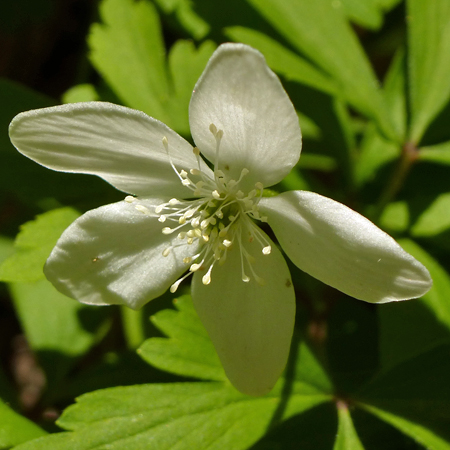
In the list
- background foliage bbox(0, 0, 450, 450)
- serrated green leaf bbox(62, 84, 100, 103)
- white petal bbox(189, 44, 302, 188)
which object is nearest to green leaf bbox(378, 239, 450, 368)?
background foliage bbox(0, 0, 450, 450)

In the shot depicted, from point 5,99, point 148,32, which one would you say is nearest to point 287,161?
point 148,32

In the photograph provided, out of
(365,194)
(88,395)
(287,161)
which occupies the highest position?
(287,161)

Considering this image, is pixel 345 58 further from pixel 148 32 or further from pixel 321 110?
pixel 148 32

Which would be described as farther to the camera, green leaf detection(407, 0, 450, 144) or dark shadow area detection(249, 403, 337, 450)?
green leaf detection(407, 0, 450, 144)

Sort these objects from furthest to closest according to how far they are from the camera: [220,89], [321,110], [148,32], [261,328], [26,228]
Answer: [321,110] < [148,32] < [26,228] < [261,328] < [220,89]

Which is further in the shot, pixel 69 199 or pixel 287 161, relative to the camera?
pixel 69 199

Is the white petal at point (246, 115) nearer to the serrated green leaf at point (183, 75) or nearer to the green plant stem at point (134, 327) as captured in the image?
the serrated green leaf at point (183, 75)

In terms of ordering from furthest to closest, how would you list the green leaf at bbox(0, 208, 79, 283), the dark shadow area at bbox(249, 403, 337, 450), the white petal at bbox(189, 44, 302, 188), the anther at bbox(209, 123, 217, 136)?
the dark shadow area at bbox(249, 403, 337, 450) → the green leaf at bbox(0, 208, 79, 283) → the anther at bbox(209, 123, 217, 136) → the white petal at bbox(189, 44, 302, 188)

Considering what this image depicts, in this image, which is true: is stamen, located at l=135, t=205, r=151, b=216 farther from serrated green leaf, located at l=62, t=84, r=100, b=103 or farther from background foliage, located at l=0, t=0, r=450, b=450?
serrated green leaf, located at l=62, t=84, r=100, b=103

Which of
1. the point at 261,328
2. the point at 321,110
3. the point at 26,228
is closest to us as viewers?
the point at 261,328
